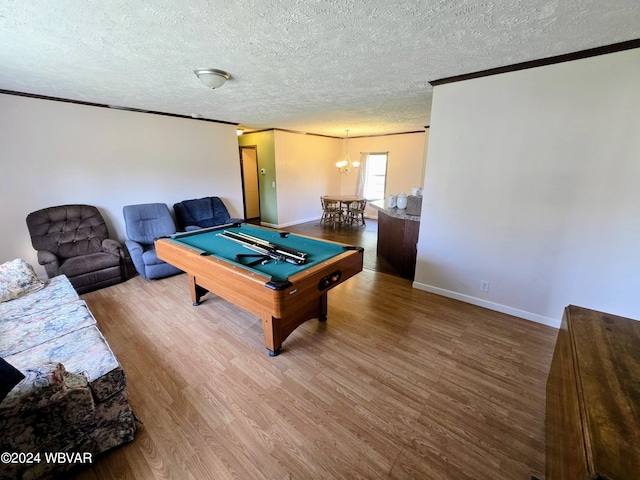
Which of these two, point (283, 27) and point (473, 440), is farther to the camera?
point (283, 27)

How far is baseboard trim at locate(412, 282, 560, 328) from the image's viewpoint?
2631mm

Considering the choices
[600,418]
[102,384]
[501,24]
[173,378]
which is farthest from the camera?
[173,378]

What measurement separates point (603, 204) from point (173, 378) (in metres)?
3.77

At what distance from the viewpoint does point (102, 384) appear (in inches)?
56.2

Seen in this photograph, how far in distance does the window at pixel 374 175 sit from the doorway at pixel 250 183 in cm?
327

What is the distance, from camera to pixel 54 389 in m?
1.18

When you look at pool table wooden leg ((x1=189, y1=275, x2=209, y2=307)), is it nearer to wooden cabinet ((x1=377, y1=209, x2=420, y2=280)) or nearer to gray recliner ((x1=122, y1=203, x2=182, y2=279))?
gray recliner ((x1=122, y1=203, x2=182, y2=279))

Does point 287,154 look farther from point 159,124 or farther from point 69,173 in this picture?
point 69,173

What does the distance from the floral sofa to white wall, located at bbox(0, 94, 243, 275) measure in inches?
74.0

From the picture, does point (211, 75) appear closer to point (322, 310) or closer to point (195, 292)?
point (195, 292)

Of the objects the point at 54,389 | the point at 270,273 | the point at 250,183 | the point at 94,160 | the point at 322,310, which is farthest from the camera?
the point at 250,183

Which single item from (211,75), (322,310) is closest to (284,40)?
(211,75)

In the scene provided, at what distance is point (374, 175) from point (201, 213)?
5140 mm

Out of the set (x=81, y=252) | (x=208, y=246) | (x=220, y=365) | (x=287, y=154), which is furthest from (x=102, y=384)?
(x=287, y=154)
